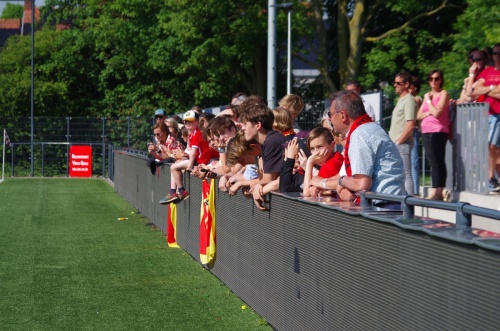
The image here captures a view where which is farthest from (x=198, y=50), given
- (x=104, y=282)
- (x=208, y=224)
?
(x=104, y=282)

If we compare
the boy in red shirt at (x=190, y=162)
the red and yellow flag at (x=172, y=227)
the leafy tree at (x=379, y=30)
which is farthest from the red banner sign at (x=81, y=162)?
the boy in red shirt at (x=190, y=162)

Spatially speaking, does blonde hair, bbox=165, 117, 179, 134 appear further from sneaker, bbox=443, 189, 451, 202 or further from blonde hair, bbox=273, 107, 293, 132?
blonde hair, bbox=273, 107, 293, 132

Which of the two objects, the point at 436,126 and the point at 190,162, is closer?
the point at 436,126

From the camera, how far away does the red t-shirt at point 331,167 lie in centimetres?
856

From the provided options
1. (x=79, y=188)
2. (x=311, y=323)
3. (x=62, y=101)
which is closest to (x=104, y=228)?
(x=311, y=323)

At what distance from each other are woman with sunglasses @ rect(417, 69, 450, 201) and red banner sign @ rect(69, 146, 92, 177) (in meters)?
33.2

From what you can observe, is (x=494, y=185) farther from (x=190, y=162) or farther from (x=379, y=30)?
(x=379, y=30)

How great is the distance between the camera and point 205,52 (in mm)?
44781

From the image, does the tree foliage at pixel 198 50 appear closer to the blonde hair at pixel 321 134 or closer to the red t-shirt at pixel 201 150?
the red t-shirt at pixel 201 150

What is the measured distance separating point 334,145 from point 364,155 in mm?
1629

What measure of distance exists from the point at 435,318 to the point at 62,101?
49256mm

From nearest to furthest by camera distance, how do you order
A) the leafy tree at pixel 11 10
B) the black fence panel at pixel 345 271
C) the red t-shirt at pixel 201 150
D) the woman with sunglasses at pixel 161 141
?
the black fence panel at pixel 345 271
the red t-shirt at pixel 201 150
the woman with sunglasses at pixel 161 141
the leafy tree at pixel 11 10

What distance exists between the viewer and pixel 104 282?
37.7 feet

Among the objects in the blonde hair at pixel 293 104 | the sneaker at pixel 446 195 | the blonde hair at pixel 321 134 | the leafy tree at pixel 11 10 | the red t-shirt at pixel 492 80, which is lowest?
the sneaker at pixel 446 195
